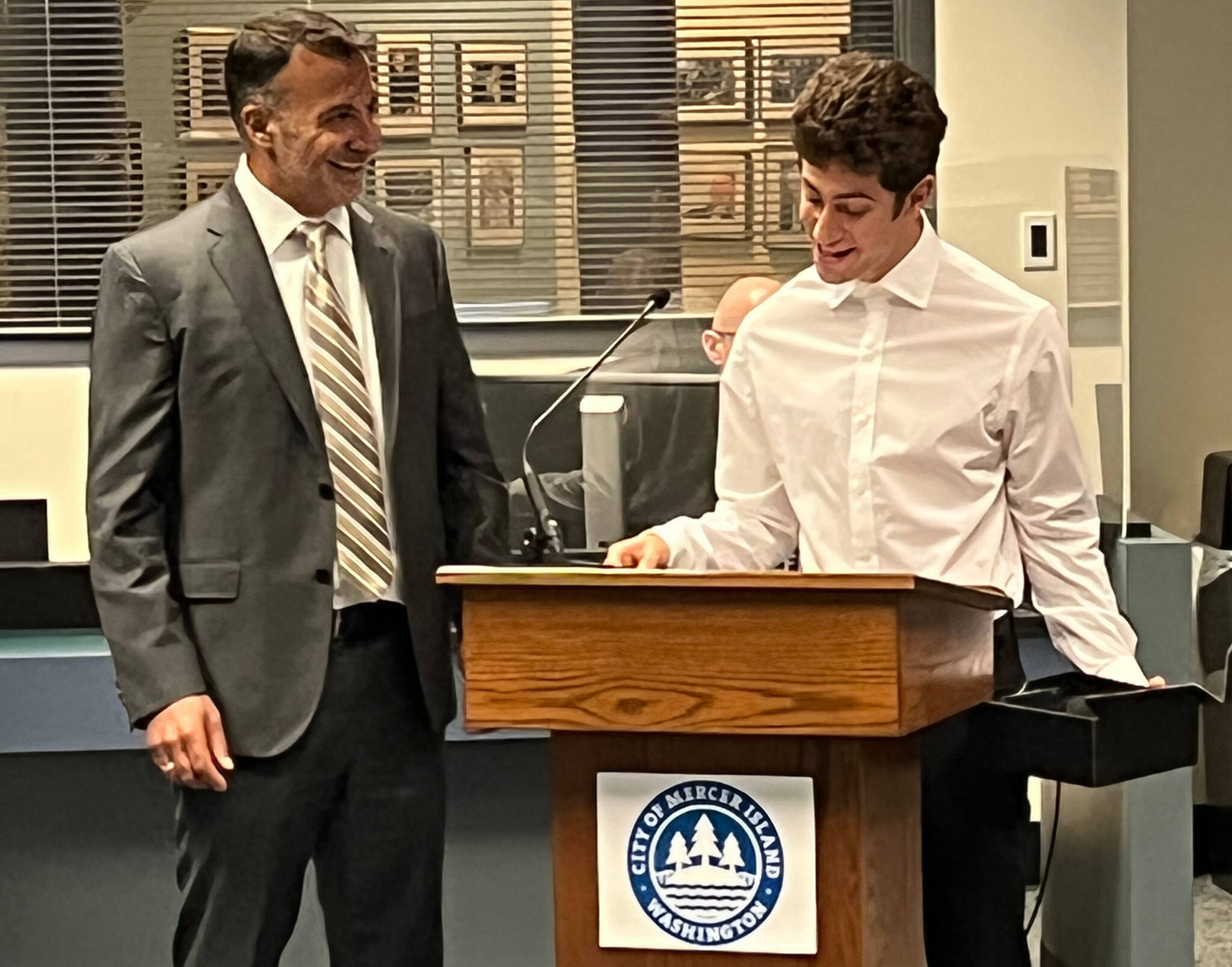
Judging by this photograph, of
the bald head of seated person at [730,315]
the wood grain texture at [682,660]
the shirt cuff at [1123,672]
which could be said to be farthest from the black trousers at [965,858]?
the bald head of seated person at [730,315]

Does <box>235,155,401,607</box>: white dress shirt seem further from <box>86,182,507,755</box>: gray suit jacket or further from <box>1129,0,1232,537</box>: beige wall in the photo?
<box>1129,0,1232,537</box>: beige wall

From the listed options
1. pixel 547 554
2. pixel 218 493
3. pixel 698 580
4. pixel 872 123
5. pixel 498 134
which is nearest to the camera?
pixel 698 580

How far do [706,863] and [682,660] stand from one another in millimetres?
194

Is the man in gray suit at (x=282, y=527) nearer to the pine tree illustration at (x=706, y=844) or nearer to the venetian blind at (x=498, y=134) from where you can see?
the pine tree illustration at (x=706, y=844)

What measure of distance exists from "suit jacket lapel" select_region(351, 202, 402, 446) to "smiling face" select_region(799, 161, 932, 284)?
0.53 metres

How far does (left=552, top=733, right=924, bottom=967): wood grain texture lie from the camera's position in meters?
1.45

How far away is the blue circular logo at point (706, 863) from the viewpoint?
1.46 m

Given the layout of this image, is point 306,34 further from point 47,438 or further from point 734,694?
point 47,438

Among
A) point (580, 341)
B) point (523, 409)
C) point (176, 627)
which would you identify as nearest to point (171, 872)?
point (523, 409)

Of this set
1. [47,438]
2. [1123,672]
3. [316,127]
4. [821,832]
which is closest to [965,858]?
[1123,672]

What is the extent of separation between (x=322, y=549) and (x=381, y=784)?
11.5 inches

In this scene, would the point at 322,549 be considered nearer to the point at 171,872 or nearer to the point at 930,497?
the point at 930,497

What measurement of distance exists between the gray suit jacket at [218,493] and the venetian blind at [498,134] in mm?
→ 1866

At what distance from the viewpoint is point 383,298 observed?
2.01 m
